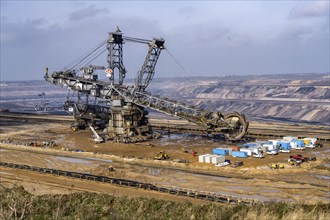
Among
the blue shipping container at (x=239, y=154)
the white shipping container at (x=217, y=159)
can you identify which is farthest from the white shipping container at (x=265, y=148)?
the white shipping container at (x=217, y=159)

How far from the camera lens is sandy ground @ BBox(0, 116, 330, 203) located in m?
34.2

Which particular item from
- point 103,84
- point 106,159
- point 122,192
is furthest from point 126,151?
point 122,192

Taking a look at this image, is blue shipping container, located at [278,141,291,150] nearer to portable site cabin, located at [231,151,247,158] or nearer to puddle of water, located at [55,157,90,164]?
portable site cabin, located at [231,151,247,158]

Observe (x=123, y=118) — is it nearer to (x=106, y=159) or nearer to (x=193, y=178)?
(x=106, y=159)

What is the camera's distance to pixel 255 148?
49312mm

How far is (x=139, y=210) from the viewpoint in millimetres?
17828

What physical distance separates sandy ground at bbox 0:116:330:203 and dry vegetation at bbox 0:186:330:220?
12105 mm

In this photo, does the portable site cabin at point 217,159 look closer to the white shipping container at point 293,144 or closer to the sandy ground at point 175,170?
the sandy ground at point 175,170

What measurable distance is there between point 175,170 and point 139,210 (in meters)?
25.5

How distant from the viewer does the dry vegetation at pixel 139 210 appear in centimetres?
1530

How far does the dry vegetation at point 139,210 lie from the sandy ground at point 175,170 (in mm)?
12105

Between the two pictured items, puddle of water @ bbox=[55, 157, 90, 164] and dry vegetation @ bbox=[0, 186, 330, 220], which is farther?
puddle of water @ bbox=[55, 157, 90, 164]

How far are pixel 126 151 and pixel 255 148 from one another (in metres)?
17.4

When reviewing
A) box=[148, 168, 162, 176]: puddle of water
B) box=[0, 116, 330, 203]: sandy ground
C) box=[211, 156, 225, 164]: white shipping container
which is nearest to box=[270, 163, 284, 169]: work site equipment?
box=[0, 116, 330, 203]: sandy ground
